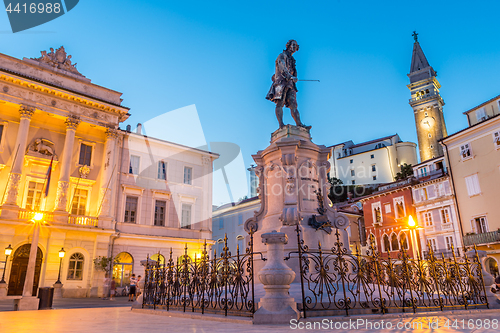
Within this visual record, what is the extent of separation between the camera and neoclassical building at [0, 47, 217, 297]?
2434 cm

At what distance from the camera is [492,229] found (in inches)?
1152

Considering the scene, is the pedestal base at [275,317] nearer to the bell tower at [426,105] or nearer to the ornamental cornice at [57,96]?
the ornamental cornice at [57,96]

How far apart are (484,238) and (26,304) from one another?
31818mm

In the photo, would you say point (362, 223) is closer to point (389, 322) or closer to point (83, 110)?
point (83, 110)

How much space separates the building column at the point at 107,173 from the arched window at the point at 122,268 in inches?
146

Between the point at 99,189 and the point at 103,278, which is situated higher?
the point at 99,189

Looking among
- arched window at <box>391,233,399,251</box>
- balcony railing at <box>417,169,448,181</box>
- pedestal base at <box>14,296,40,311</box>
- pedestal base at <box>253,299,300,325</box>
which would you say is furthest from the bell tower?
pedestal base at <box>253,299,300,325</box>

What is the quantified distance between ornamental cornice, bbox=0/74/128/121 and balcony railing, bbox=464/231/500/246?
31.4m

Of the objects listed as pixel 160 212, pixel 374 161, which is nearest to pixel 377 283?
pixel 160 212

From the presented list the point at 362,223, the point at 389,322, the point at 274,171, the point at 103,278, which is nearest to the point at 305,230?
the point at 274,171

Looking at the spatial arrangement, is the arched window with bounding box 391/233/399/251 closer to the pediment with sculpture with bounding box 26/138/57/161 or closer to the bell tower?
the pediment with sculpture with bounding box 26/138/57/161

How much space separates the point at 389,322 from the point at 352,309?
948 millimetres

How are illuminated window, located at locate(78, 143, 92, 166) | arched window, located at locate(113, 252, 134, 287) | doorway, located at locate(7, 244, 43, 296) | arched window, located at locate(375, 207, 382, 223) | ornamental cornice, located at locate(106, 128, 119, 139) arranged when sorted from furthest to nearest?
1. arched window, located at locate(375, 207, 382, 223)
2. ornamental cornice, located at locate(106, 128, 119, 139)
3. illuminated window, located at locate(78, 143, 92, 166)
4. arched window, located at locate(113, 252, 134, 287)
5. doorway, located at locate(7, 244, 43, 296)

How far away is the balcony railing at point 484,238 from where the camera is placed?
1108 inches
